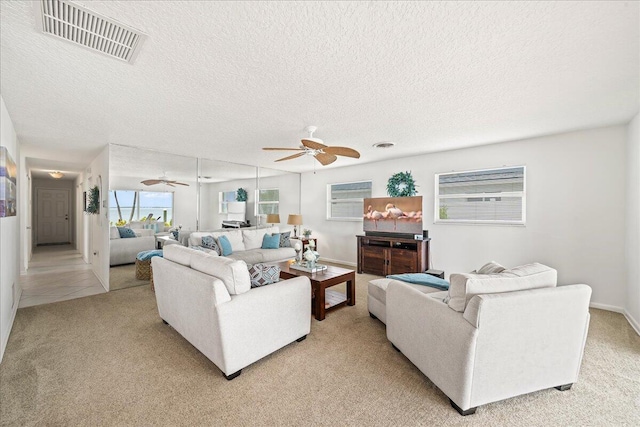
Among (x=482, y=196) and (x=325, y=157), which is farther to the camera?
(x=482, y=196)

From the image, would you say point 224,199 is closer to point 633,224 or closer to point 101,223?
point 101,223

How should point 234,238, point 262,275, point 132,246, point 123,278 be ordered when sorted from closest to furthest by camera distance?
point 262,275 < point 123,278 < point 132,246 < point 234,238

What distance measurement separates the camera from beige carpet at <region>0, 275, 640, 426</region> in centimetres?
165

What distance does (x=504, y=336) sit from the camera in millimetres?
1626

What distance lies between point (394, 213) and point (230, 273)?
11.7ft

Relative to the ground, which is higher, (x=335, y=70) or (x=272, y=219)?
(x=335, y=70)

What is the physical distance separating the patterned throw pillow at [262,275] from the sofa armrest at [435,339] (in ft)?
3.68

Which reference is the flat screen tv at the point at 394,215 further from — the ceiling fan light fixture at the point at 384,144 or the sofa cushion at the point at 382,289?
the sofa cushion at the point at 382,289

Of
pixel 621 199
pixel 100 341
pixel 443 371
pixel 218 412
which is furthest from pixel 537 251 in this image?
pixel 100 341

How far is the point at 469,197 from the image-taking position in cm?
452

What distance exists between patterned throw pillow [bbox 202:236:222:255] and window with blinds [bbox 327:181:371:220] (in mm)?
2859

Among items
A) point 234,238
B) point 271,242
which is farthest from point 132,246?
point 271,242

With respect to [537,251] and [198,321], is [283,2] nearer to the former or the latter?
[198,321]

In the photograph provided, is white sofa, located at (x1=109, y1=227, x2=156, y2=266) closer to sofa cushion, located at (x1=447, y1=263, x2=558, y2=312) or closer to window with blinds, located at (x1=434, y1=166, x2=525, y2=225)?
sofa cushion, located at (x1=447, y1=263, x2=558, y2=312)
